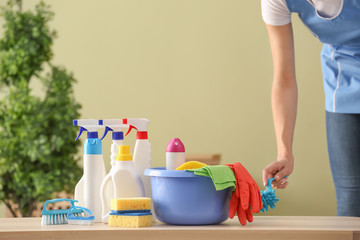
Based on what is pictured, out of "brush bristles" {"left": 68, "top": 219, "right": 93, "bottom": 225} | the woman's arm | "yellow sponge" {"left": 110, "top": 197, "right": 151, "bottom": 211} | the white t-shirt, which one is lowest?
"brush bristles" {"left": 68, "top": 219, "right": 93, "bottom": 225}

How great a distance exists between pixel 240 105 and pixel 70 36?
1.30m

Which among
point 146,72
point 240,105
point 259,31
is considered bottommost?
point 240,105

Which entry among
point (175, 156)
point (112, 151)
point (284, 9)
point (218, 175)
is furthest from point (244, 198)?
Answer: point (284, 9)

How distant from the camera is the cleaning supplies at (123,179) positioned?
110 centimetres

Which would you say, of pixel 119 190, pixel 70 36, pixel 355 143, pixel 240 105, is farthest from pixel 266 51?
pixel 119 190

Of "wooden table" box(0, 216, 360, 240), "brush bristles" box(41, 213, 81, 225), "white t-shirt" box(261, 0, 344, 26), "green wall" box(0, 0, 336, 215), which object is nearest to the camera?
"wooden table" box(0, 216, 360, 240)

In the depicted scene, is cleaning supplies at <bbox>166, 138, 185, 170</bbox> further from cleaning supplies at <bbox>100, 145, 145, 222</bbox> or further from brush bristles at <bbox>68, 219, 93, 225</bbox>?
brush bristles at <bbox>68, 219, 93, 225</bbox>

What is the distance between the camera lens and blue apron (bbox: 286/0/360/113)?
4.54ft

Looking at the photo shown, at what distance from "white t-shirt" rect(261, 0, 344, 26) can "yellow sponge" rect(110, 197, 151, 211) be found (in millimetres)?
641

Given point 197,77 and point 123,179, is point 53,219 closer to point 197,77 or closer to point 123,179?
point 123,179

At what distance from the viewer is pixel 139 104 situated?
149 inches

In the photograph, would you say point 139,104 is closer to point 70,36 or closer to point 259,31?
point 70,36

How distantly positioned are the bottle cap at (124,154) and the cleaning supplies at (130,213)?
0.30ft

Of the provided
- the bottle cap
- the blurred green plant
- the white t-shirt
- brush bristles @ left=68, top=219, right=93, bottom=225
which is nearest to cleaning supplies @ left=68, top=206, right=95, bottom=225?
brush bristles @ left=68, top=219, right=93, bottom=225
